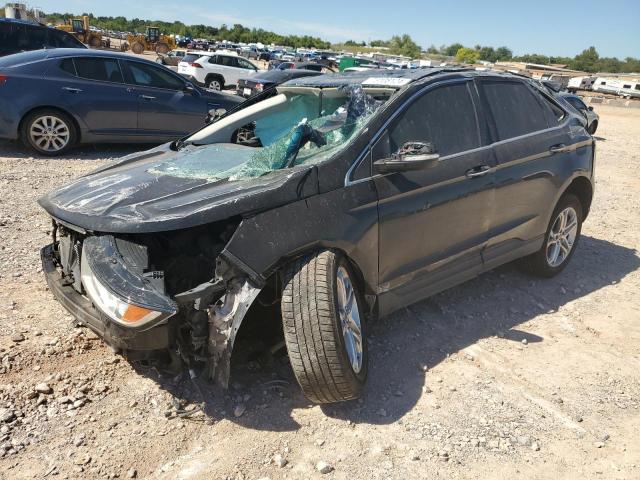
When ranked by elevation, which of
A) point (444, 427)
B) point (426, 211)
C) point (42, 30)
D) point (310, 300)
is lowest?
point (444, 427)

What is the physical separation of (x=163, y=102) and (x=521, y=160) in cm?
635

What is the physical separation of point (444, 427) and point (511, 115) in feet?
8.02

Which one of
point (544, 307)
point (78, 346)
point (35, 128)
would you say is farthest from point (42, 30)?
point (544, 307)

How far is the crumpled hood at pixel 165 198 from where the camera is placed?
2838mm

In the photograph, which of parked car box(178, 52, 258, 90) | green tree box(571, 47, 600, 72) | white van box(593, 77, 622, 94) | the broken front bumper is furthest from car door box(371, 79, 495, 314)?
green tree box(571, 47, 600, 72)

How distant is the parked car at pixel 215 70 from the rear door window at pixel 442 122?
20.6m

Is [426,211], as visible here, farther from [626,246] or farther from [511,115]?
[626,246]

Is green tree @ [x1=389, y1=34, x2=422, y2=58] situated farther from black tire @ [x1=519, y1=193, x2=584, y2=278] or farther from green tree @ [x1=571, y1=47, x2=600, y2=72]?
black tire @ [x1=519, y1=193, x2=584, y2=278]

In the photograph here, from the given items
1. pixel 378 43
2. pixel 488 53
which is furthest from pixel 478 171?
pixel 378 43

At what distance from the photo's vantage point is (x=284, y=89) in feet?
14.8

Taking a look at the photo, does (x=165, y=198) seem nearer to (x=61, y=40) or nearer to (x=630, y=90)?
(x=61, y=40)

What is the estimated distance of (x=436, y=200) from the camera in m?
3.63

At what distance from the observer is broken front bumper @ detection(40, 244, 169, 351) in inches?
105

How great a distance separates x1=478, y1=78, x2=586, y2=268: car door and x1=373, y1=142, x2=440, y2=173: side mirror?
1010 millimetres
